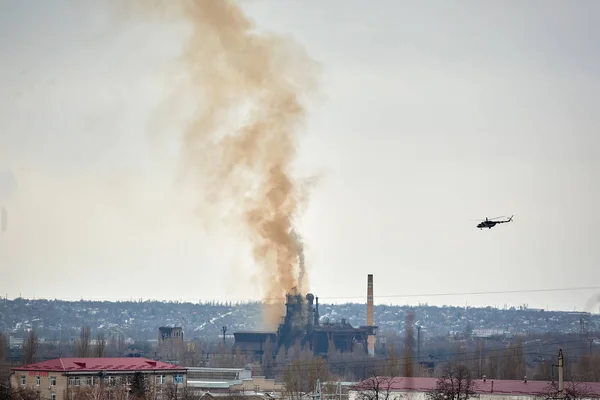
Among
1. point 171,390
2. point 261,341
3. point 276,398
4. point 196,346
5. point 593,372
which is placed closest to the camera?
point 171,390

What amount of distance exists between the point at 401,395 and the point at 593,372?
2673cm

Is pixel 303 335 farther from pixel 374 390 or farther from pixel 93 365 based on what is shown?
pixel 374 390

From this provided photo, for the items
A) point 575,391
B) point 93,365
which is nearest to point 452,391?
point 575,391

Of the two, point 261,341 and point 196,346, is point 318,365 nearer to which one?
point 261,341

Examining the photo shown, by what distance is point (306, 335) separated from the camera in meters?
116

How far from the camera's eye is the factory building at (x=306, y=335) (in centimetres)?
11419

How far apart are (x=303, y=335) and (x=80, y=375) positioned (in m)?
48.9

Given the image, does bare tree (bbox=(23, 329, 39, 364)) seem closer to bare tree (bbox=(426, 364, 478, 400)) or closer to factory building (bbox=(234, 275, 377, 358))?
factory building (bbox=(234, 275, 377, 358))

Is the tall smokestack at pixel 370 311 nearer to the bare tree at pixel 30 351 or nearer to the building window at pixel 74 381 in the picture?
the bare tree at pixel 30 351

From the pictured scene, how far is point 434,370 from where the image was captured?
97250 mm

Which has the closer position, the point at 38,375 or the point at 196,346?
the point at 38,375

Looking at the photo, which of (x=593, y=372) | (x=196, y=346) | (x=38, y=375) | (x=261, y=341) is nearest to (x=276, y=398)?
(x=38, y=375)

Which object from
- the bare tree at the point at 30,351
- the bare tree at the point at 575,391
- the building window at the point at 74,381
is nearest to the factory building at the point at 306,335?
the bare tree at the point at 30,351

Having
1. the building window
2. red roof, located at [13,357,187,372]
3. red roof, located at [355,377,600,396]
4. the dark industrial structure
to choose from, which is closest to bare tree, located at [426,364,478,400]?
red roof, located at [355,377,600,396]
